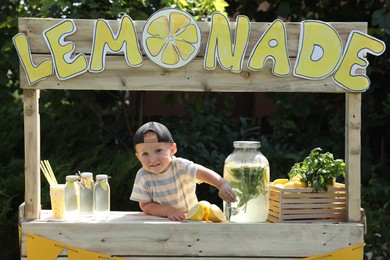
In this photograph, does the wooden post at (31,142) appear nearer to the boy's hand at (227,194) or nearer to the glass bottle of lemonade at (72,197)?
the glass bottle of lemonade at (72,197)

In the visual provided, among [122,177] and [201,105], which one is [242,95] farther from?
[122,177]

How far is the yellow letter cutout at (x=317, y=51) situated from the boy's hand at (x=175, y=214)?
35.7 inches

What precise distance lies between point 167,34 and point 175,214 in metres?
0.90

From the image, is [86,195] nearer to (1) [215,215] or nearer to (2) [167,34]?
(1) [215,215]

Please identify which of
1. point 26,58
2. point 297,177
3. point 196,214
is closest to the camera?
point 26,58

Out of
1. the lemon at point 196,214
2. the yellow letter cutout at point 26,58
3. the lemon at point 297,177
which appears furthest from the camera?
the lemon at point 297,177

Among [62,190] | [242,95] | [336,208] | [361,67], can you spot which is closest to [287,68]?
[361,67]

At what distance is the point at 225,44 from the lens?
Result: 315cm

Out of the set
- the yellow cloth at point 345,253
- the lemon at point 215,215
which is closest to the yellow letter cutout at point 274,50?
the lemon at point 215,215

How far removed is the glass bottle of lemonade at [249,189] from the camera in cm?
324

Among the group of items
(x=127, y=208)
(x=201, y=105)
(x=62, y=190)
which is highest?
(x=201, y=105)

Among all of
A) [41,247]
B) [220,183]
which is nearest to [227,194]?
[220,183]

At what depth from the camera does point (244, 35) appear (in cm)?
315

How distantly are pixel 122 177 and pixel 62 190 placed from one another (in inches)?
64.3
